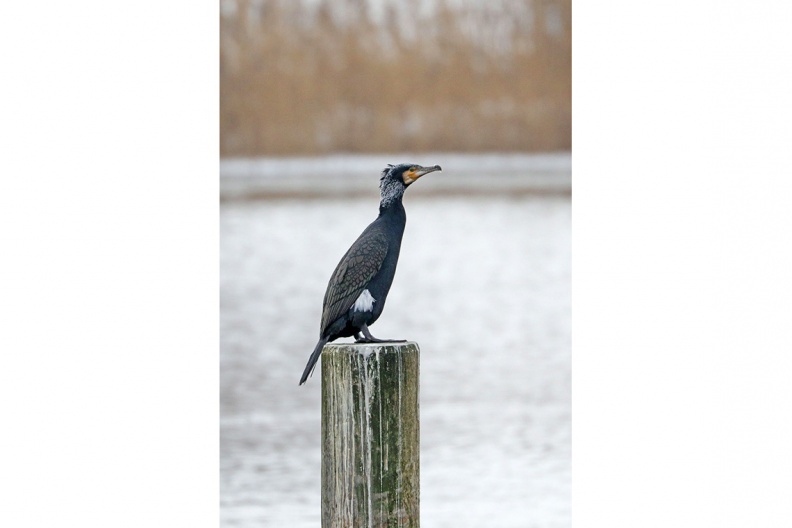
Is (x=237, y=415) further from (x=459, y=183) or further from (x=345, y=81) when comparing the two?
(x=459, y=183)

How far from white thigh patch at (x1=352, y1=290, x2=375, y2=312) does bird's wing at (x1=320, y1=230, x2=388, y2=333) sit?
0.01m

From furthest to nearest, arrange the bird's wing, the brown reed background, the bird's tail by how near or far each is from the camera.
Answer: the brown reed background < the bird's wing < the bird's tail

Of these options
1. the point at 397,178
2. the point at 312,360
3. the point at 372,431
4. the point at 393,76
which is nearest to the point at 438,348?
the point at 393,76

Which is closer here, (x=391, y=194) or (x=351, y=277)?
(x=351, y=277)

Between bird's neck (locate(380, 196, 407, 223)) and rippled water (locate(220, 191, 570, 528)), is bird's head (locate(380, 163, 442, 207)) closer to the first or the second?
bird's neck (locate(380, 196, 407, 223))

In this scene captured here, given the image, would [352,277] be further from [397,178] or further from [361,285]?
[397,178]

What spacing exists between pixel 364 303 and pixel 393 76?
551 centimetres

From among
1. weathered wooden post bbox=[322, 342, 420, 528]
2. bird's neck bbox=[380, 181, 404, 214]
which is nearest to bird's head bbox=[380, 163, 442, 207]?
bird's neck bbox=[380, 181, 404, 214]

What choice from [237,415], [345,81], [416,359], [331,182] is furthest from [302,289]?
[416,359]

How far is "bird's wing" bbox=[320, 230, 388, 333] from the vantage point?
154 inches

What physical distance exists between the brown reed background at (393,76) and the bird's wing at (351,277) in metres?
4.01

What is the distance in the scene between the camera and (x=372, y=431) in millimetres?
3461

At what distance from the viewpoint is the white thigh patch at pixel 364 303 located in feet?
12.9

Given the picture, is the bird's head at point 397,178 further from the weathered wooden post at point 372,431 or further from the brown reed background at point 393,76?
the brown reed background at point 393,76
